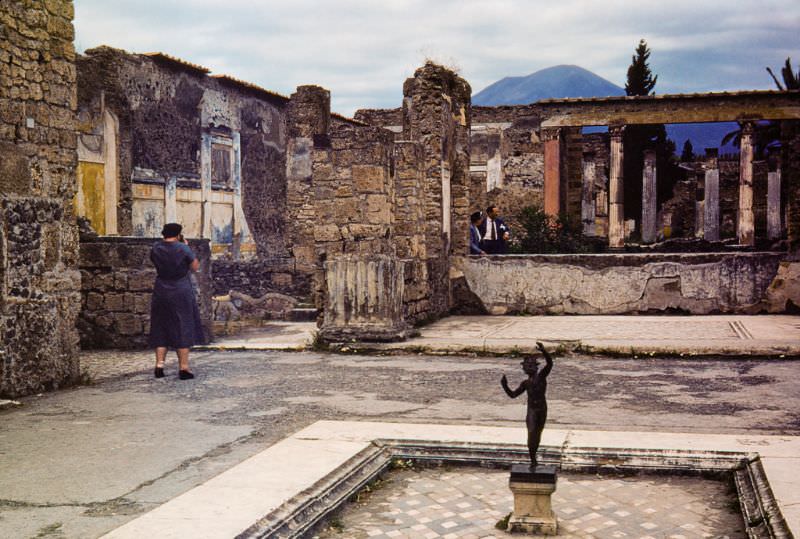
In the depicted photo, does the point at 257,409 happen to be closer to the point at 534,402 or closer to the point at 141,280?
the point at 534,402

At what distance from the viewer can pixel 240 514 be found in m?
3.35

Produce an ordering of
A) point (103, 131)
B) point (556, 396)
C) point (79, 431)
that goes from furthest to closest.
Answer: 1. point (103, 131)
2. point (556, 396)
3. point (79, 431)

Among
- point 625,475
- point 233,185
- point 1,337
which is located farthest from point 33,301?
point 233,185

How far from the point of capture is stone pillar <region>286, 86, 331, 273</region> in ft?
60.2

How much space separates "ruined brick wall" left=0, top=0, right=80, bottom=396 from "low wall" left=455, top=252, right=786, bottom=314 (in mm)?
5637

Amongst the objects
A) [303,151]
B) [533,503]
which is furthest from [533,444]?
[303,151]

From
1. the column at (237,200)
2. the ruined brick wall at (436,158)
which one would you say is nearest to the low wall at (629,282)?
the ruined brick wall at (436,158)

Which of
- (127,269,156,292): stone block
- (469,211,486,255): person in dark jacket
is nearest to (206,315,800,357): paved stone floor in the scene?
(127,269,156,292): stone block

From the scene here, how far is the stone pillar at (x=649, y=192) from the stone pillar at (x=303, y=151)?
13.5m

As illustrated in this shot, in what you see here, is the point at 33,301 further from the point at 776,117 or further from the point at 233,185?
the point at 776,117

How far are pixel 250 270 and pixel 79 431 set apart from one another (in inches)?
414

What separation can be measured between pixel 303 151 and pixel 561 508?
52.0ft

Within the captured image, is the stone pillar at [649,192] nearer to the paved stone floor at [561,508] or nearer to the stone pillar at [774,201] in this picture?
the stone pillar at [774,201]

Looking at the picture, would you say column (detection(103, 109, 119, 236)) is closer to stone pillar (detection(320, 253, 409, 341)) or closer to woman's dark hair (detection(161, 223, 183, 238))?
stone pillar (detection(320, 253, 409, 341))
